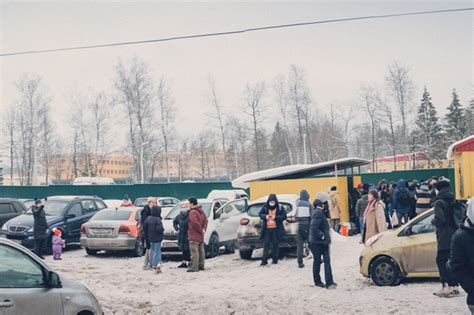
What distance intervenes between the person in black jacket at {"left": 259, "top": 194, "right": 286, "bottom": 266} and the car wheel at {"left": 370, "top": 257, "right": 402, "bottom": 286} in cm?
414

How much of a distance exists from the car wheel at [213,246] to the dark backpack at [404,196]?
6633 millimetres

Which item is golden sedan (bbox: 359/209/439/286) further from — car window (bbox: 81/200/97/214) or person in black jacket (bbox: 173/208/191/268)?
car window (bbox: 81/200/97/214)

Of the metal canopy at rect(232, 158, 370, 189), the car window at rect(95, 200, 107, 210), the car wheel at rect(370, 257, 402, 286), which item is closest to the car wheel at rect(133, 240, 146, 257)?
the car window at rect(95, 200, 107, 210)

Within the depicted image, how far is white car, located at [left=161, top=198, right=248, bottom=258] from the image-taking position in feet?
55.7

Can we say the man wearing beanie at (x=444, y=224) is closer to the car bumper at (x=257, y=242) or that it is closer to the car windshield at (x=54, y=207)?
the car bumper at (x=257, y=242)

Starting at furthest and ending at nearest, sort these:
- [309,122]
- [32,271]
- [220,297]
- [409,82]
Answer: [309,122] → [409,82] → [220,297] → [32,271]

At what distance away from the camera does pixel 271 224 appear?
15.0 meters

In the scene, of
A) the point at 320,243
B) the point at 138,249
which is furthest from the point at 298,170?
the point at 320,243

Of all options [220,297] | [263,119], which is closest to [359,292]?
[220,297]

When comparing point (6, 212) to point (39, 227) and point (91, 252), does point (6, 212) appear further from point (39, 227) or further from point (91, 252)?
point (91, 252)

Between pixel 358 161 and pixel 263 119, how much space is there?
116 feet

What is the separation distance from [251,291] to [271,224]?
4.00m

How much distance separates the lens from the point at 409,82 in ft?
186

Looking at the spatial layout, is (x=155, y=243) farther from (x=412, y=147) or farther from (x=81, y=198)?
(x=412, y=147)
